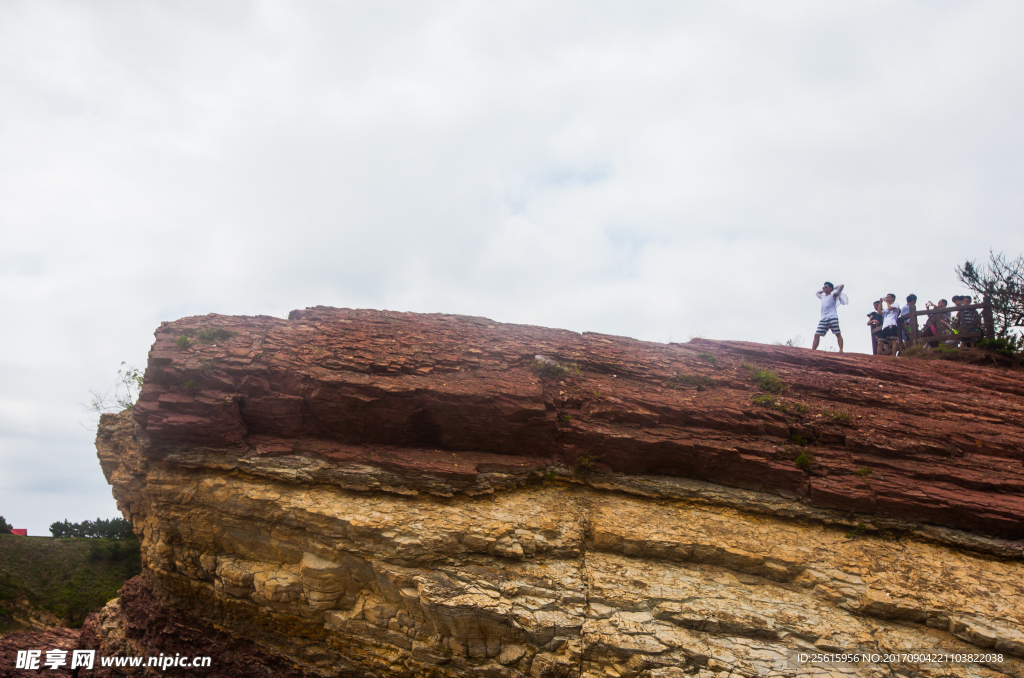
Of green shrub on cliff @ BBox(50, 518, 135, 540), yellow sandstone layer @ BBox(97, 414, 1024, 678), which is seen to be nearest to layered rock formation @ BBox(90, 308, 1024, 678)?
yellow sandstone layer @ BBox(97, 414, 1024, 678)

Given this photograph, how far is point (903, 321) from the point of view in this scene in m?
17.6

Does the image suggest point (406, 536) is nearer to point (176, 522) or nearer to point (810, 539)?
point (176, 522)

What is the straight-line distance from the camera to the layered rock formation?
7.89 metres

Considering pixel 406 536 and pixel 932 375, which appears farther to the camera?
pixel 932 375

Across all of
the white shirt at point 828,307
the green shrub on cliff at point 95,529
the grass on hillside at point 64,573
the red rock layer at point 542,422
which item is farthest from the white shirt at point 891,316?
the green shrub on cliff at point 95,529

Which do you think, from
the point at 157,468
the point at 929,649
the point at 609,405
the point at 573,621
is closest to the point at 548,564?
the point at 573,621

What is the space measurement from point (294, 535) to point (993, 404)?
17417mm

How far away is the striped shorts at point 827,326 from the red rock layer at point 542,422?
4.68 m

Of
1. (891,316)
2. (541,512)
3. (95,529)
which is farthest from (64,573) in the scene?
(891,316)

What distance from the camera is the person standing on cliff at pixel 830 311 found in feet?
53.9

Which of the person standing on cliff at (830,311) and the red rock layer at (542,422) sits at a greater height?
the person standing on cliff at (830,311)

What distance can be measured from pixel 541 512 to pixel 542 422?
76.5 inches

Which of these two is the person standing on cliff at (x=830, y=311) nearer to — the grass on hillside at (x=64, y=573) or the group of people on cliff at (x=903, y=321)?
the group of people on cliff at (x=903, y=321)

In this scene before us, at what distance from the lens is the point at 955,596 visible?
8.24m
